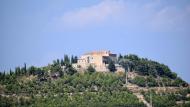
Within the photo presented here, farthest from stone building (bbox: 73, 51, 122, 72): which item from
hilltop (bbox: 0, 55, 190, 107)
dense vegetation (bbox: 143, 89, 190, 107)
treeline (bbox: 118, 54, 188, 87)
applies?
dense vegetation (bbox: 143, 89, 190, 107)

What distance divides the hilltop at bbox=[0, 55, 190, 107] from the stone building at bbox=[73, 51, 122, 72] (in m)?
0.54

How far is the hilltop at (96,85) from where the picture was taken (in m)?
70.5

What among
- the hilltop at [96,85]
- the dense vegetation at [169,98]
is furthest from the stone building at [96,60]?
the dense vegetation at [169,98]

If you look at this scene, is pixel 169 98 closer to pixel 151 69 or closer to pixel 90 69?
pixel 151 69

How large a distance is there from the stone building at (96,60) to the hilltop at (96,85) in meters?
0.54

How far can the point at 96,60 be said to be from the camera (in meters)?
86.3

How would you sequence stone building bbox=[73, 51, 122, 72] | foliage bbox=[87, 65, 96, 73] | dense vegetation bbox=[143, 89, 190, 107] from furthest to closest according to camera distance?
stone building bbox=[73, 51, 122, 72] → foliage bbox=[87, 65, 96, 73] → dense vegetation bbox=[143, 89, 190, 107]

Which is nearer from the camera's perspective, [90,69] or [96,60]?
[90,69]

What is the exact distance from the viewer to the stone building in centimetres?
8500

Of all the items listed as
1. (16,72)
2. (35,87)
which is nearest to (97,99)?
(35,87)

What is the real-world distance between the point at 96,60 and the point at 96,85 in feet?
30.2

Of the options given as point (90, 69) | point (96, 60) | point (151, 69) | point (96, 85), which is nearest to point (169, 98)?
point (96, 85)

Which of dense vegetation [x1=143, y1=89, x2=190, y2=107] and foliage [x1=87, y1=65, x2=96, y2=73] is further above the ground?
foliage [x1=87, y1=65, x2=96, y2=73]

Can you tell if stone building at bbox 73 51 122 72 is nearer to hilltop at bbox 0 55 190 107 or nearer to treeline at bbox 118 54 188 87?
hilltop at bbox 0 55 190 107
